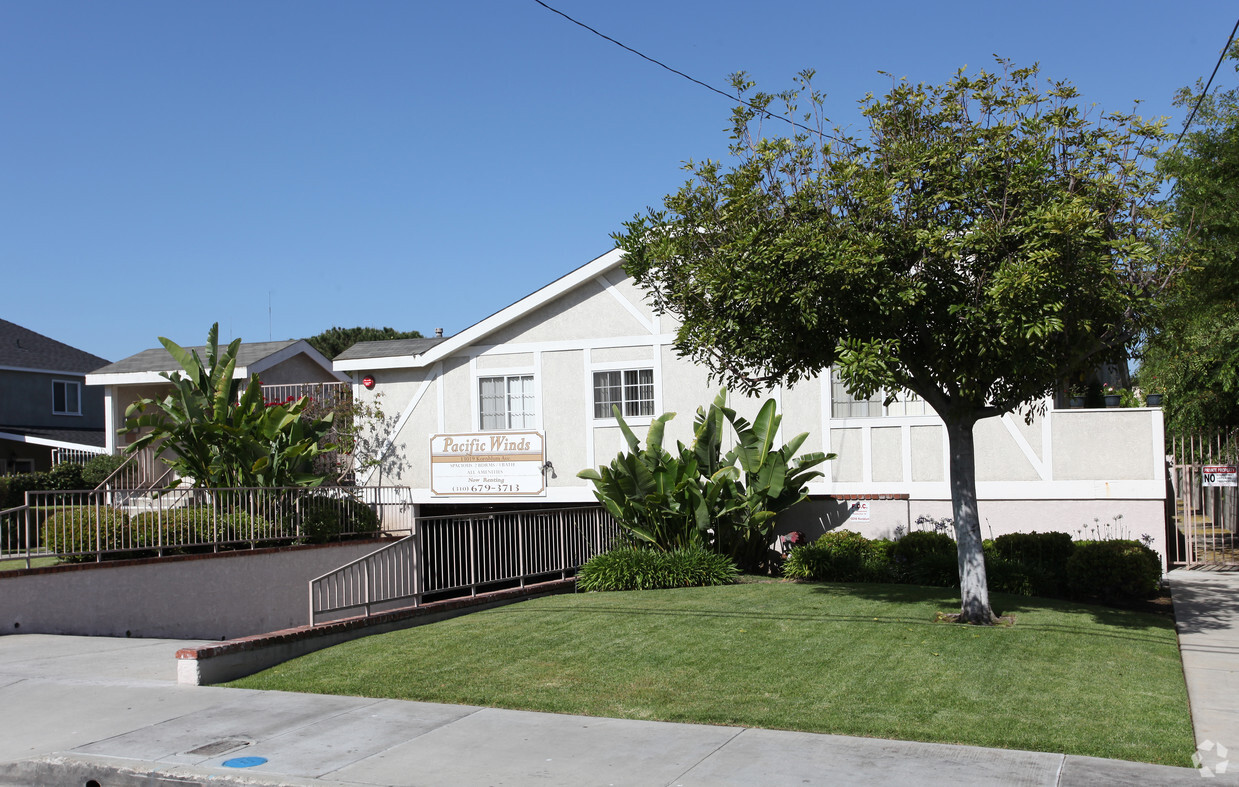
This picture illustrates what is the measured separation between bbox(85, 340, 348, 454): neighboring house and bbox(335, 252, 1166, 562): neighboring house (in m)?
4.67

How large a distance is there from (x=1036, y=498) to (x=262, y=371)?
18.8 metres

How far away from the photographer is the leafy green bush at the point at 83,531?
1471cm

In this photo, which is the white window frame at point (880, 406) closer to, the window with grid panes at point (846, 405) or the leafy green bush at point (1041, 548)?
the window with grid panes at point (846, 405)

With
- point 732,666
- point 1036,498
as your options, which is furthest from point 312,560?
point 1036,498

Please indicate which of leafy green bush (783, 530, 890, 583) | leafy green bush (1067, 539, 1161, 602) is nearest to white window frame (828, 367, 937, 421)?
leafy green bush (783, 530, 890, 583)

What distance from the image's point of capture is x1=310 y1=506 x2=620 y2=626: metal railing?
14.3 metres

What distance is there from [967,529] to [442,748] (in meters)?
6.47

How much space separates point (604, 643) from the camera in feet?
35.6

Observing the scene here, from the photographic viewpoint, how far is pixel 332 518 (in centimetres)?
1961

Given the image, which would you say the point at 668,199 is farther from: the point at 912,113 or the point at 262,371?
the point at 262,371

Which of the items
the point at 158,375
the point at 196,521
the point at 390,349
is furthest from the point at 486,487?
the point at 158,375

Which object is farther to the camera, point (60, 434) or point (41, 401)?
point (41, 401)

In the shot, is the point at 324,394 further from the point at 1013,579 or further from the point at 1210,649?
→ the point at 1210,649

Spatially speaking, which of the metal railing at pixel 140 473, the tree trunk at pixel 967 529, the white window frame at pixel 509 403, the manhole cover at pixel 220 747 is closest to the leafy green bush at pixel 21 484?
the metal railing at pixel 140 473
